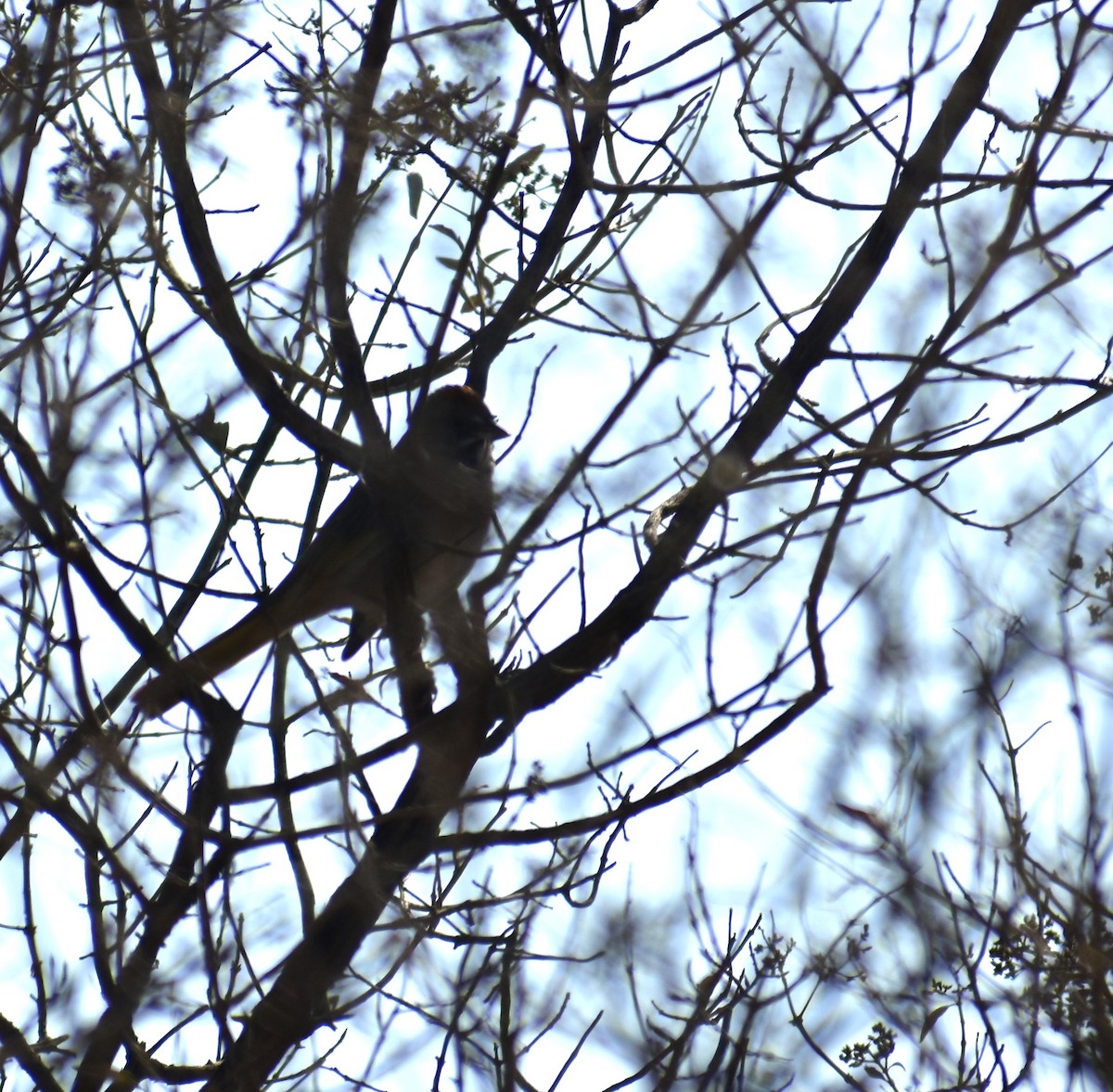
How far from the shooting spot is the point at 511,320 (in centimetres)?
453

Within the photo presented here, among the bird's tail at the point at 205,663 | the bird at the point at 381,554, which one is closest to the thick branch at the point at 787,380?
the bird at the point at 381,554

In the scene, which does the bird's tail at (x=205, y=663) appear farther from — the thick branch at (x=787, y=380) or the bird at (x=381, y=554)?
the thick branch at (x=787, y=380)

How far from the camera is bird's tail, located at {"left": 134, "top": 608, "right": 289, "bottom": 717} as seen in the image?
3.85 meters

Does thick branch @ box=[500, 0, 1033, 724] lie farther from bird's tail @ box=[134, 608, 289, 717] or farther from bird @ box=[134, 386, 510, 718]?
bird's tail @ box=[134, 608, 289, 717]

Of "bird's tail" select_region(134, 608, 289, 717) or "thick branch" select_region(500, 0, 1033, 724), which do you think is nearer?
"bird's tail" select_region(134, 608, 289, 717)

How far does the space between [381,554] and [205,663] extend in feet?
1.97

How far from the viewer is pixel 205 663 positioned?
438cm

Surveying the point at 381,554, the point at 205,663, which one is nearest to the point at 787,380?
the point at 381,554

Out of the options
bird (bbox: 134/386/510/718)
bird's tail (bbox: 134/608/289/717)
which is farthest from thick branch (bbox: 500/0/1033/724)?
bird's tail (bbox: 134/608/289/717)

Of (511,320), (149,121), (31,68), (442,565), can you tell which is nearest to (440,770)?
(442,565)

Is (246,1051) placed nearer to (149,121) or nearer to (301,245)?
(301,245)

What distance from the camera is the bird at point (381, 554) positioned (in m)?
4.12

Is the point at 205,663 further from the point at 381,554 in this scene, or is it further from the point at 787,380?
the point at 787,380

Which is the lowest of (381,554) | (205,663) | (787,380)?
(205,663)
